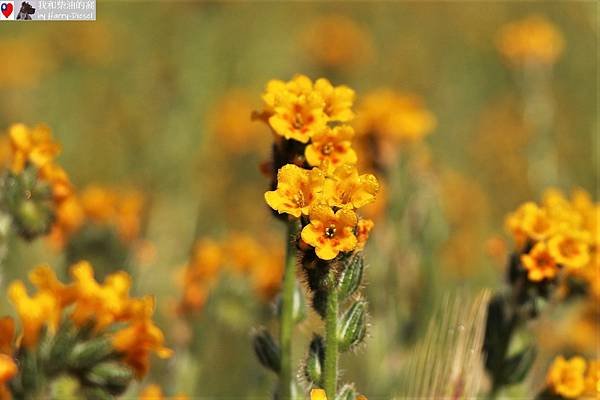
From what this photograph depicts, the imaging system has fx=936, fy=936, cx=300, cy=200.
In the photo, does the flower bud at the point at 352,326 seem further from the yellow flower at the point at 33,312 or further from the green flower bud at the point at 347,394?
the yellow flower at the point at 33,312

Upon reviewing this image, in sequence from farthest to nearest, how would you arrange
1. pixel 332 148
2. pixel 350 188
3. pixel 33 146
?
pixel 33 146
pixel 332 148
pixel 350 188

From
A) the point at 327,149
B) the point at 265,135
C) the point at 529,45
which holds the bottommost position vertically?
the point at 327,149

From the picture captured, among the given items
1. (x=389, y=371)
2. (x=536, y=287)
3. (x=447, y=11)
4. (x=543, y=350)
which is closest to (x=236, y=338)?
(x=389, y=371)

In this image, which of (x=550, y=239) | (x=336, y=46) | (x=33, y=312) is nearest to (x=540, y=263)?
(x=550, y=239)

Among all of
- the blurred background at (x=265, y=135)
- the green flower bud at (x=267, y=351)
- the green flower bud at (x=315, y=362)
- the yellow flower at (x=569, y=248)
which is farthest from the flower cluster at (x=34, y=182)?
the yellow flower at (x=569, y=248)

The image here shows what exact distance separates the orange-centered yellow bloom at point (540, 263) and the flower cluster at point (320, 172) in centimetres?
86

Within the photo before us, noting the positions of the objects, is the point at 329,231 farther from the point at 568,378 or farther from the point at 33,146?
the point at 33,146

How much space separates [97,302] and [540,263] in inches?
61.7

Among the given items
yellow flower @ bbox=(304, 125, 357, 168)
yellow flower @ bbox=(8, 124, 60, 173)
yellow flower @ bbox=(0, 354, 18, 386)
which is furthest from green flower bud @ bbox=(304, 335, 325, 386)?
yellow flower @ bbox=(8, 124, 60, 173)

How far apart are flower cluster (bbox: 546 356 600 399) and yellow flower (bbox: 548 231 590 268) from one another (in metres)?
0.37

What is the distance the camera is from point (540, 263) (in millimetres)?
3342

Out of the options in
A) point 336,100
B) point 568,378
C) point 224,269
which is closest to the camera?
point 336,100

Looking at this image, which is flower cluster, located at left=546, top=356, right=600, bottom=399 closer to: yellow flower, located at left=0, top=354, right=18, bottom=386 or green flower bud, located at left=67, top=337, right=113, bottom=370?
green flower bud, located at left=67, top=337, right=113, bottom=370

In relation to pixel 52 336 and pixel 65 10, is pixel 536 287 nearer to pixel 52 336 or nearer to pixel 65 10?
pixel 52 336
